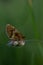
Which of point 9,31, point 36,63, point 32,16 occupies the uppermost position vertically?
point 32,16

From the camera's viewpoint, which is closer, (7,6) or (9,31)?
(9,31)

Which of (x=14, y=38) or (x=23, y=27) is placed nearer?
(x=14, y=38)

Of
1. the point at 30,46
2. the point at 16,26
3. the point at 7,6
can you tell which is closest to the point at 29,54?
the point at 30,46

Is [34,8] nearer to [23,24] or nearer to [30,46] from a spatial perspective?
[23,24]

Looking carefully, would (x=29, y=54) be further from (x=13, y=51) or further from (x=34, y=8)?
(x=34, y=8)

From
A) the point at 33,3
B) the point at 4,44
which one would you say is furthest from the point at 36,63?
the point at 33,3

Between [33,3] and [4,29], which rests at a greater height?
[33,3]
